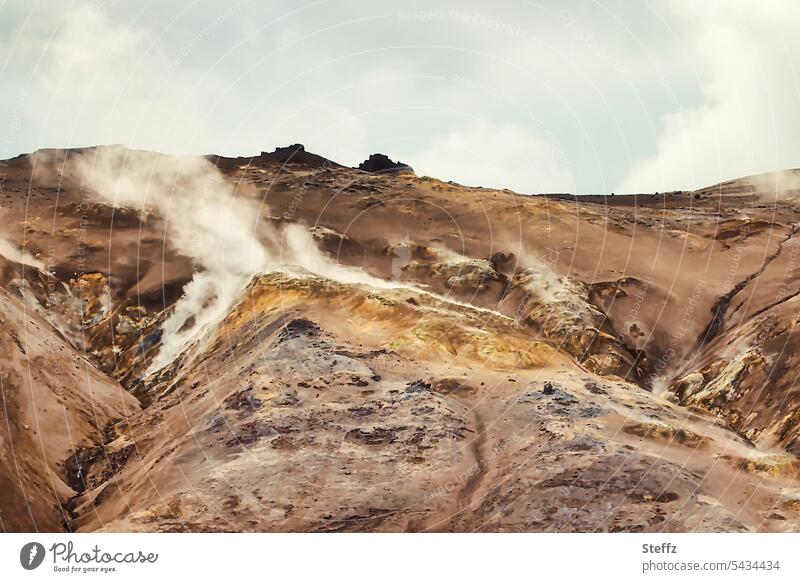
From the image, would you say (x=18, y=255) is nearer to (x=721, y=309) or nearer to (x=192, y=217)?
(x=192, y=217)

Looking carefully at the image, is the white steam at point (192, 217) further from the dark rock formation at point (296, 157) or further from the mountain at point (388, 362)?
the dark rock formation at point (296, 157)

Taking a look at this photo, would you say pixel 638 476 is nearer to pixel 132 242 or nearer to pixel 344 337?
pixel 344 337

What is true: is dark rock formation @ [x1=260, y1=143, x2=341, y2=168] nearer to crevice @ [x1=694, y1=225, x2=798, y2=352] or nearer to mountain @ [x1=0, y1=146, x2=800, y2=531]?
mountain @ [x1=0, y1=146, x2=800, y2=531]

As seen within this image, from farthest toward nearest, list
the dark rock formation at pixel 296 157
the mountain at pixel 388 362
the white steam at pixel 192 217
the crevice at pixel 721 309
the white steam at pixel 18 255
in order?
the dark rock formation at pixel 296 157 → the white steam at pixel 18 255 → the crevice at pixel 721 309 → the white steam at pixel 192 217 → the mountain at pixel 388 362

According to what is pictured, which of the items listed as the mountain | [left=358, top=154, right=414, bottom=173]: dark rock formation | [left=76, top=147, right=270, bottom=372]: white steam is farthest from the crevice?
[left=358, top=154, right=414, bottom=173]: dark rock formation

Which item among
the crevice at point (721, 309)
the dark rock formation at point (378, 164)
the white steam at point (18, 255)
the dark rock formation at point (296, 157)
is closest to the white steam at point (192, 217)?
the dark rock formation at point (296, 157)

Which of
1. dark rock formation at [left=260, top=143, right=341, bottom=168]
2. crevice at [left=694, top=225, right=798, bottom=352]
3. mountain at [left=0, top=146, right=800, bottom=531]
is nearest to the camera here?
mountain at [left=0, top=146, right=800, bottom=531]

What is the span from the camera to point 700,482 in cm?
3244

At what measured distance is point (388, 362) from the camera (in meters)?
42.6

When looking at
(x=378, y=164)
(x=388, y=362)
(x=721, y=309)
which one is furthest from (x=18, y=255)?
(x=721, y=309)

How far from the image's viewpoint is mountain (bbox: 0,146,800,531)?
32.8 m

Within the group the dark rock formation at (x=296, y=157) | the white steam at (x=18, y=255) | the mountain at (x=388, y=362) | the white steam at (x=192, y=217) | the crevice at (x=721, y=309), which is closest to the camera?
the mountain at (x=388, y=362)

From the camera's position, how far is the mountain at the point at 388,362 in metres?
32.8

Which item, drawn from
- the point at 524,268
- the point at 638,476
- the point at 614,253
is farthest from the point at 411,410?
the point at 614,253
